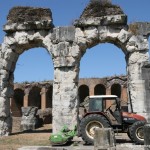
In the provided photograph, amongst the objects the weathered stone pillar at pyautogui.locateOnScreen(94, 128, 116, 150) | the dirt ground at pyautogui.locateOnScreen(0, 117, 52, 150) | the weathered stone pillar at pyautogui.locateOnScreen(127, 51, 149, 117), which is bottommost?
the dirt ground at pyautogui.locateOnScreen(0, 117, 52, 150)

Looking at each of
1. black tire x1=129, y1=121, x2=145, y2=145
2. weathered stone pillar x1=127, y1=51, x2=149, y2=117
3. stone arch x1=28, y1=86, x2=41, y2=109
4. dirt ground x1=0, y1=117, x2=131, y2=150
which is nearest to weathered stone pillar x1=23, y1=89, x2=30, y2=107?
stone arch x1=28, y1=86, x2=41, y2=109

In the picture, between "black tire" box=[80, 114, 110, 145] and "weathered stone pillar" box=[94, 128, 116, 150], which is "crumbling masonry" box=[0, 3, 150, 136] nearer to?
"black tire" box=[80, 114, 110, 145]

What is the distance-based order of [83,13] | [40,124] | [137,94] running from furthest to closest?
[40,124] → [83,13] → [137,94]

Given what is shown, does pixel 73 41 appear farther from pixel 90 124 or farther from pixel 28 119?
pixel 28 119

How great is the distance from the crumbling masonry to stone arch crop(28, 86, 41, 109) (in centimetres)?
1775

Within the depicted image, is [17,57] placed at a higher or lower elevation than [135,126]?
higher

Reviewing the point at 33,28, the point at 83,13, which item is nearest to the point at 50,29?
the point at 33,28

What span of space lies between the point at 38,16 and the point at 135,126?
716 centimetres

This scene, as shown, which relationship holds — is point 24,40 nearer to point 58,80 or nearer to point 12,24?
point 12,24

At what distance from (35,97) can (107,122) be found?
938 inches

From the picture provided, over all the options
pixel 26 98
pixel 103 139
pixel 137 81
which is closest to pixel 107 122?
pixel 103 139

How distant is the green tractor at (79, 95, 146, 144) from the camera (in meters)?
9.26

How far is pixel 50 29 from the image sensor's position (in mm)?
13547

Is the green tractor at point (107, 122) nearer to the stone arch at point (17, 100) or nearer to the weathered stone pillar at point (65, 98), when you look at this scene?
the weathered stone pillar at point (65, 98)
